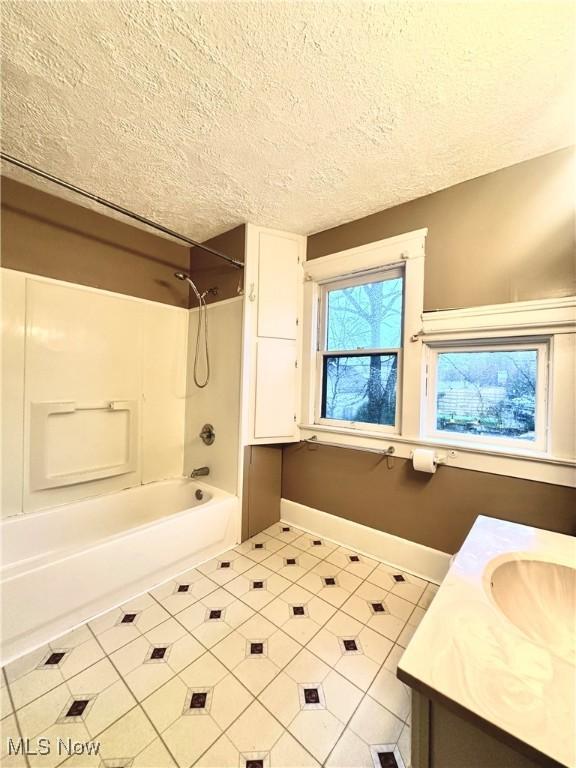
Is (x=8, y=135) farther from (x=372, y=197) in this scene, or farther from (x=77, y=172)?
(x=372, y=197)

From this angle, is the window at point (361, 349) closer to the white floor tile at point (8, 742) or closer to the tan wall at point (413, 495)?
the tan wall at point (413, 495)

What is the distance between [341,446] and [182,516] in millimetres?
1208

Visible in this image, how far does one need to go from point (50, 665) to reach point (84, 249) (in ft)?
7.77

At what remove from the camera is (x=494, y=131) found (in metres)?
1.34

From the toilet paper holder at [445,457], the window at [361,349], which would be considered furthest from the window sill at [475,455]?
the window at [361,349]

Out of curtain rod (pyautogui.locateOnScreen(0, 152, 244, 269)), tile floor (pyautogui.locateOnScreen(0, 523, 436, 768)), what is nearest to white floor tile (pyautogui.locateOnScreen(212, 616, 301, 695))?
tile floor (pyautogui.locateOnScreen(0, 523, 436, 768))

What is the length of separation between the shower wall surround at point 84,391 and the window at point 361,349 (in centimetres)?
132

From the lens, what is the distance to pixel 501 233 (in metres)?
1.56

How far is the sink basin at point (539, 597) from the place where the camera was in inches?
35.9

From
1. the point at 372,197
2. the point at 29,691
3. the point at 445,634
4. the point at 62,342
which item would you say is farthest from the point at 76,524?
the point at 372,197

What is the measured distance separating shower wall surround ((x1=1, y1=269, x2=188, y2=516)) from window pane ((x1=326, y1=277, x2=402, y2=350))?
1377mm

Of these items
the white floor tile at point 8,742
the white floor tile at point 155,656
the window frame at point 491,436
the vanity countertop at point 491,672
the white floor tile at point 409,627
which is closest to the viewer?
the vanity countertop at point 491,672

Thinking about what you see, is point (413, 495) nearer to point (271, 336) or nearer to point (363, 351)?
point (363, 351)
